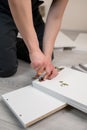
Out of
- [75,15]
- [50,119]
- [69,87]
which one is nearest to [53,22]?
[69,87]

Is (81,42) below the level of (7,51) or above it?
below

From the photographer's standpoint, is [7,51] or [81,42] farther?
[81,42]

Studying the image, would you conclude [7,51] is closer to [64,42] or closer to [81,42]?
[64,42]

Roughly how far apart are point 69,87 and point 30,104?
0.18 m

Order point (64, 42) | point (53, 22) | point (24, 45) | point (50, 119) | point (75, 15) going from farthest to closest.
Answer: point (75, 15) → point (64, 42) → point (24, 45) → point (53, 22) → point (50, 119)

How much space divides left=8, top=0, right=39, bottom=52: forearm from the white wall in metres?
0.99

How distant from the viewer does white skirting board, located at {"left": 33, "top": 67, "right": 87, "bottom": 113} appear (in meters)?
0.81

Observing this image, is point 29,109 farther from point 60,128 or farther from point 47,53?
point 47,53

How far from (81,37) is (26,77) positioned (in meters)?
0.72

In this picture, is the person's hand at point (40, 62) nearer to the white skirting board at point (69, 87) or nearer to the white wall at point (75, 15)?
the white skirting board at point (69, 87)

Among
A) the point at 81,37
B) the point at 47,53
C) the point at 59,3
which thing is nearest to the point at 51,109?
the point at 47,53

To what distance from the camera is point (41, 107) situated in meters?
0.84

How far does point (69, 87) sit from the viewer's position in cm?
89

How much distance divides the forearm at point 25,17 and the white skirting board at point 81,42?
66cm
